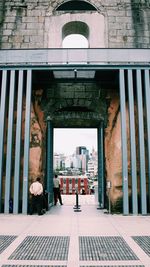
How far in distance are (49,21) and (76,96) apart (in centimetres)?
466

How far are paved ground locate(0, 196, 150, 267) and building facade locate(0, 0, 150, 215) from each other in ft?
9.20

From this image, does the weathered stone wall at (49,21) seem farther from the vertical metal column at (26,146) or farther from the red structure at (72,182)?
the red structure at (72,182)

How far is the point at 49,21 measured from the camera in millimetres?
14773

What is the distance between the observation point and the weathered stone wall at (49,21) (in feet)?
47.6

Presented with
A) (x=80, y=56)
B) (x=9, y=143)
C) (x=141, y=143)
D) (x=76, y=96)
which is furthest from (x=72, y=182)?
(x=80, y=56)

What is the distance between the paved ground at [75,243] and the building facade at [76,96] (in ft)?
9.20

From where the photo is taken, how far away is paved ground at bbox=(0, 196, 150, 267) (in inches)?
196

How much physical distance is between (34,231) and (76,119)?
729cm

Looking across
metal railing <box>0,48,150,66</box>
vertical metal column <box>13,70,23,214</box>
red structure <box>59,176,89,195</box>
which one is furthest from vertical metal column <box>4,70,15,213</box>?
red structure <box>59,176,89,195</box>

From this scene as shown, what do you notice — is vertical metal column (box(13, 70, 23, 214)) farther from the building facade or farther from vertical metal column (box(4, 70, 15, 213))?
vertical metal column (box(4, 70, 15, 213))

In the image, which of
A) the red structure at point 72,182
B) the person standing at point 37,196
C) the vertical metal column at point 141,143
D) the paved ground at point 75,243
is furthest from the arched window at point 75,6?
the red structure at point 72,182

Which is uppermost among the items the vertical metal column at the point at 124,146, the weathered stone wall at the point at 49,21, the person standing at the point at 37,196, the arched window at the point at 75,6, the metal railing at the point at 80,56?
the arched window at the point at 75,6

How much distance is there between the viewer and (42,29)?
48.1 feet

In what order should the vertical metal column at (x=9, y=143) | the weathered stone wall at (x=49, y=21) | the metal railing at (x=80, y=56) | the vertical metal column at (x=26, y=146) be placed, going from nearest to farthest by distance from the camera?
the vertical metal column at (x=26, y=146), the vertical metal column at (x=9, y=143), the metal railing at (x=80, y=56), the weathered stone wall at (x=49, y=21)
